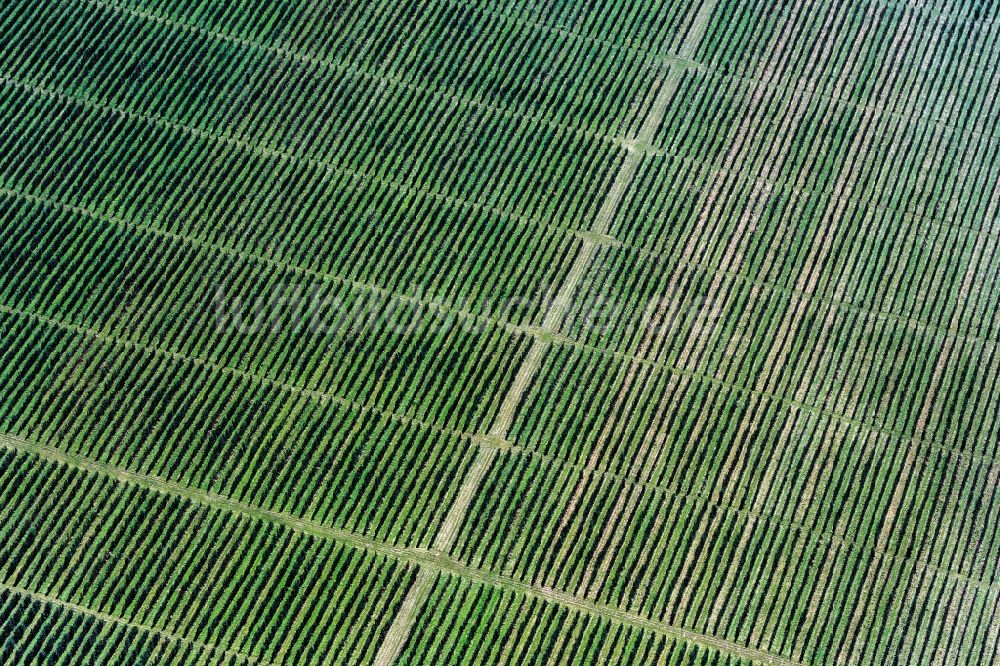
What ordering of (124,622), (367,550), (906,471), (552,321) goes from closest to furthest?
(124,622) < (367,550) < (906,471) < (552,321)

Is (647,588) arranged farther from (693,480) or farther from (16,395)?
(16,395)

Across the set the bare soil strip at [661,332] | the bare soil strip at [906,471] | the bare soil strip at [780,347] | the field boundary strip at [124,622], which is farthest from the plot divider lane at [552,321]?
the field boundary strip at [124,622]

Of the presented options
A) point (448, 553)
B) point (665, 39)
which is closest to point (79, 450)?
point (448, 553)

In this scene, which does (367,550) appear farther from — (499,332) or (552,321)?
(552,321)

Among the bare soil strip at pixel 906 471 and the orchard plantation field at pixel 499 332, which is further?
the orchard plantation field at pixel 499 332

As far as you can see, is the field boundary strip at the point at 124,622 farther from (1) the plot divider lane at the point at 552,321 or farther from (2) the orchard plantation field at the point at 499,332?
(1) the plot divider lane at the point at 552,321

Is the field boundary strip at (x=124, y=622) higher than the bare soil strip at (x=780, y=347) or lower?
lower

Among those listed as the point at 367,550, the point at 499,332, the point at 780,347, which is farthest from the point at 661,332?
the point at 367,550
